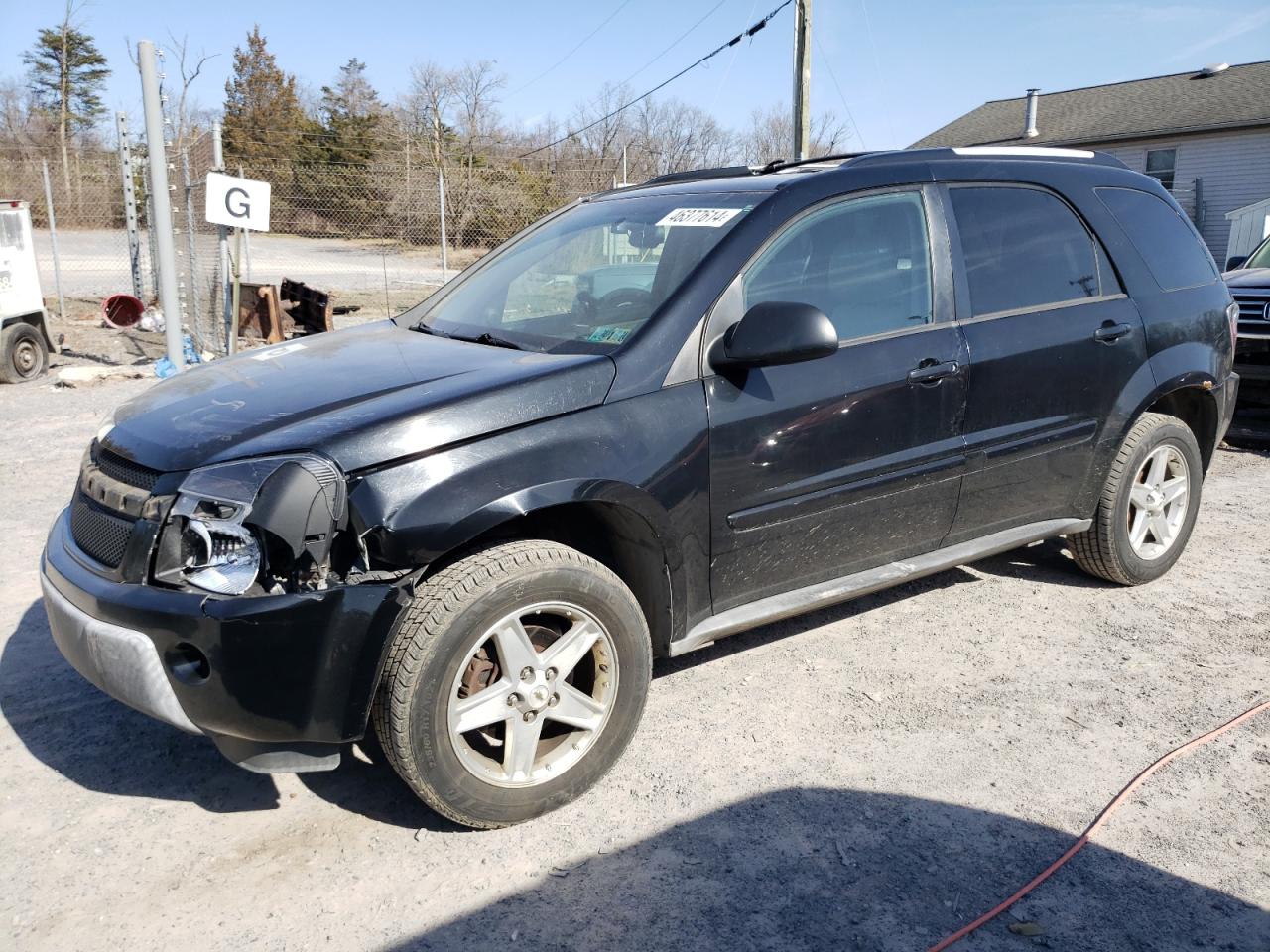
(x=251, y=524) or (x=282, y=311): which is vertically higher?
(x=282, y=311)

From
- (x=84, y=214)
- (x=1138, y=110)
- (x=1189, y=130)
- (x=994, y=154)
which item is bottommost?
(x=994, y=154)

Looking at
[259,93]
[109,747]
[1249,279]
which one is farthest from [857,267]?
[259,93]

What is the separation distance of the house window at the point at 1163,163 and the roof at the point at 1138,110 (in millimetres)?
714

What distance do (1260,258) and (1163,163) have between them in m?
23.1

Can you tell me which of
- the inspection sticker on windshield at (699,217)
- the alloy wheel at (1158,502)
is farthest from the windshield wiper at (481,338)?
the alloy wheel at (1158,502)

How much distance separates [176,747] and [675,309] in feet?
7.42

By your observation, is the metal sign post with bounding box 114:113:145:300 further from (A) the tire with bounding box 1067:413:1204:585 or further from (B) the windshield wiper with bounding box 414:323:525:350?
(A) the tire with bounding box 1067:413:1204:585

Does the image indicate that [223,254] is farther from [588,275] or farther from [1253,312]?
[1253,312]

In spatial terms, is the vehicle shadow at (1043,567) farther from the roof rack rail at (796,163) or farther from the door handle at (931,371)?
the roof rack rail at (796,163)

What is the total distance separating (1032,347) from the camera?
160 inches

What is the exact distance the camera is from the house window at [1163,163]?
29484 millimetres

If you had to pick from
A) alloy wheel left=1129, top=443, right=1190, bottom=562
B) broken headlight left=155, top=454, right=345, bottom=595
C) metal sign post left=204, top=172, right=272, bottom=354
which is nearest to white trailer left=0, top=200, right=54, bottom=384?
metal sign post left=204, top=172, right=272, bottom=354

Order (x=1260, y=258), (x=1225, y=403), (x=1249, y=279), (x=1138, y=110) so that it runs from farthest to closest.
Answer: (x=1138, y=110), (x=1260, y=258), (x=1249, y=279), (x=1225, y=403)

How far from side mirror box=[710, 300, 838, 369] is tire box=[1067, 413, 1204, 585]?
6.76 ft
